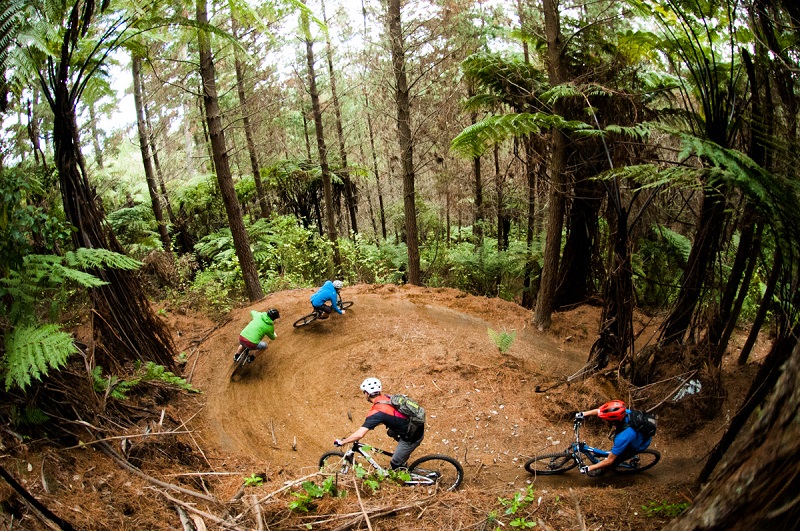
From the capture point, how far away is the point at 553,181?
31.1 feet

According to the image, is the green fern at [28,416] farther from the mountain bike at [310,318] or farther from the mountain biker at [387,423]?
the mountain bike at [310,318]

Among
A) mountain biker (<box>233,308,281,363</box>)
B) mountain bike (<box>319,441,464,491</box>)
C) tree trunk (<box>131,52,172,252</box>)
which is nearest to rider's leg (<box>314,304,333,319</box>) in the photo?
mountain biker (<box>233,308,281,363</box>)

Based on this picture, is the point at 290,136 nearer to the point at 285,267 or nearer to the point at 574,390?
the point at 285,267

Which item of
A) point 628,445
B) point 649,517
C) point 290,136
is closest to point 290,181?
point 290,136

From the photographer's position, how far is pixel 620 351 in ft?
25.9

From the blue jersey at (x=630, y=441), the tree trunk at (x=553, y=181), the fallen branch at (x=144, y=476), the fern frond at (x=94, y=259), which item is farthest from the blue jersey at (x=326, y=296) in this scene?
the blue jersey at (x=630, y=441)

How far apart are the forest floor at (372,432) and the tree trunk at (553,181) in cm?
67

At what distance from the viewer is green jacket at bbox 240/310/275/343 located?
8961mm

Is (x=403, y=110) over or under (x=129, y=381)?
over

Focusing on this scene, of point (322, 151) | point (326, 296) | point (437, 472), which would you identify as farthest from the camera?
point (322, 151)

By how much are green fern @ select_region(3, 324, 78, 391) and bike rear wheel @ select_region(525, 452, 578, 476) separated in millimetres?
5679

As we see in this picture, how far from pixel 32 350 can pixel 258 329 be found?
15.8ft

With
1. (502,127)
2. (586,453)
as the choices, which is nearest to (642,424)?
(586,453)

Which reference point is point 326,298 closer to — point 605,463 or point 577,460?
point 577,460
